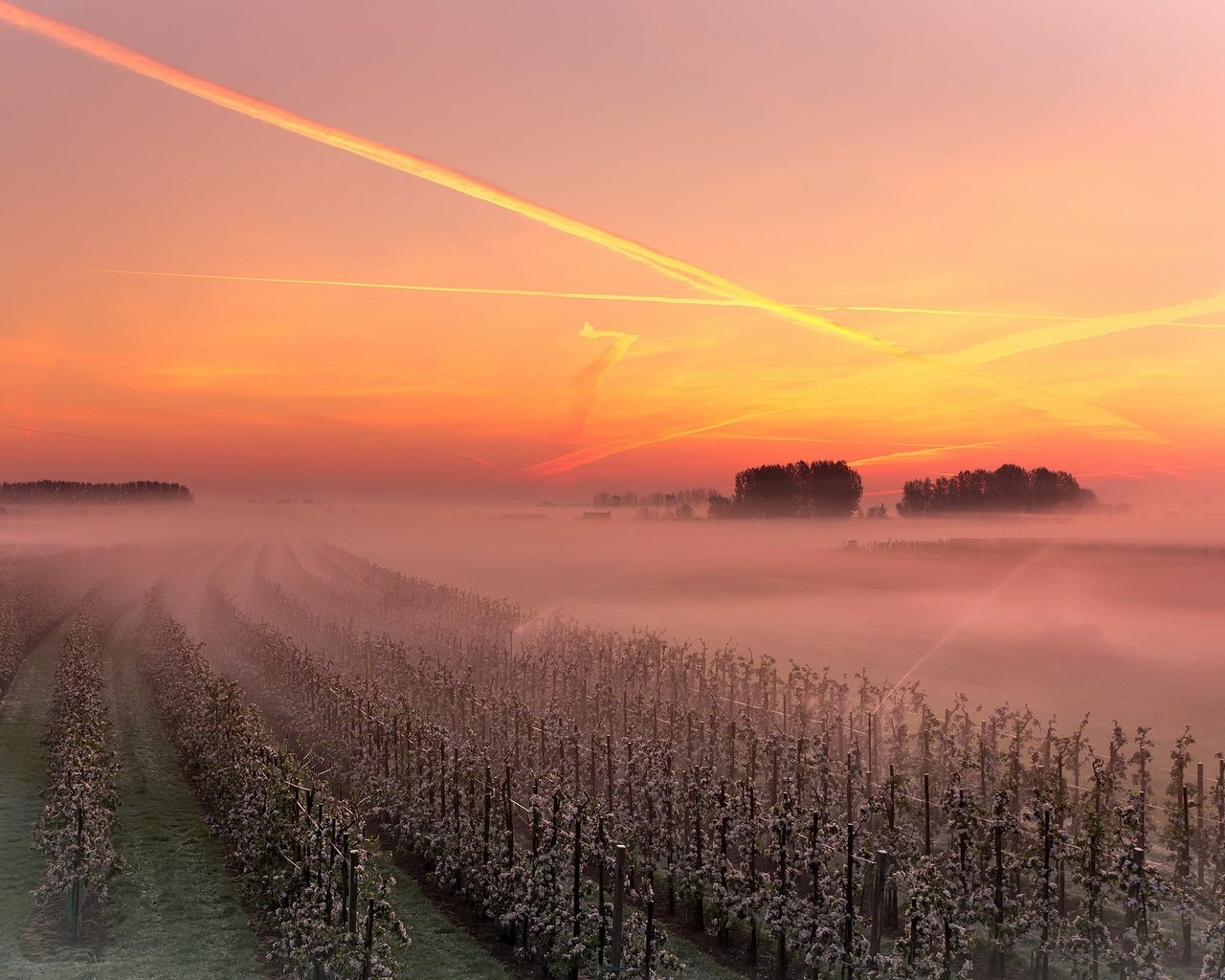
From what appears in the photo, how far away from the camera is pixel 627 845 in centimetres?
1909

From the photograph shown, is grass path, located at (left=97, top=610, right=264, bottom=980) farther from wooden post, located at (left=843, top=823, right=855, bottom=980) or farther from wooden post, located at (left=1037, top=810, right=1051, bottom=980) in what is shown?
wooden post, located at (left=1037, top=810, right=1051, bottom=980)

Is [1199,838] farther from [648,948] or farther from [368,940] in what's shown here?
[368,940]

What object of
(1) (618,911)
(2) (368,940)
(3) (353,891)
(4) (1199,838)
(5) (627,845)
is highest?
(3) (353,891)

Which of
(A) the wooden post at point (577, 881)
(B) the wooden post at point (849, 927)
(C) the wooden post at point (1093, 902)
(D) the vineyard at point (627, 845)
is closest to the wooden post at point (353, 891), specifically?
(D) the vineyard at point (627, 845)

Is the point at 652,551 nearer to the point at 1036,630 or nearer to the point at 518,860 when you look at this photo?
the point at 1036,630

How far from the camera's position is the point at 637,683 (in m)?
39.3

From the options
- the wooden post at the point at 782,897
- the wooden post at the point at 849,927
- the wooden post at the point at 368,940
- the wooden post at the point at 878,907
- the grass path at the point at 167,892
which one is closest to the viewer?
the wooden post at the point at 878,907

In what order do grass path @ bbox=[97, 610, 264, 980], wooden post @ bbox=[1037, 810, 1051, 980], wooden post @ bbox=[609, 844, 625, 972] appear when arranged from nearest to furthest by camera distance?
wooden post @ bbox=[609, 844, 625, 972] → wooden post @ bbox=[1037, 810, 1051, 980] → grass path @ bbox=[97, 610, 264, 980]

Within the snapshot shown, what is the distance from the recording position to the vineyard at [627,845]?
Answer: 16.1 m

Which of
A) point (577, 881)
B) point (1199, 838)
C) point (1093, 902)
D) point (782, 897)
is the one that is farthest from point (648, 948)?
point (1199, 838)

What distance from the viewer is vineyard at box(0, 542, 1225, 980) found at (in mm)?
16094

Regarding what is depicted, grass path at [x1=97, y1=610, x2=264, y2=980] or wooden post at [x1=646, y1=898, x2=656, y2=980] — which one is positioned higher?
wooden post at [x1=646, y1=898, x2=656, y2=980]

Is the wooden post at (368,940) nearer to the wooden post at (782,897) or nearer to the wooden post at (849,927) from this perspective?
the wooden post at (782,897)

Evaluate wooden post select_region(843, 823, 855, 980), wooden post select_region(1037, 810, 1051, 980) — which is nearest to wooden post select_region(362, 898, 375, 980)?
wooden post select_region(843, 823, 855, 980)
